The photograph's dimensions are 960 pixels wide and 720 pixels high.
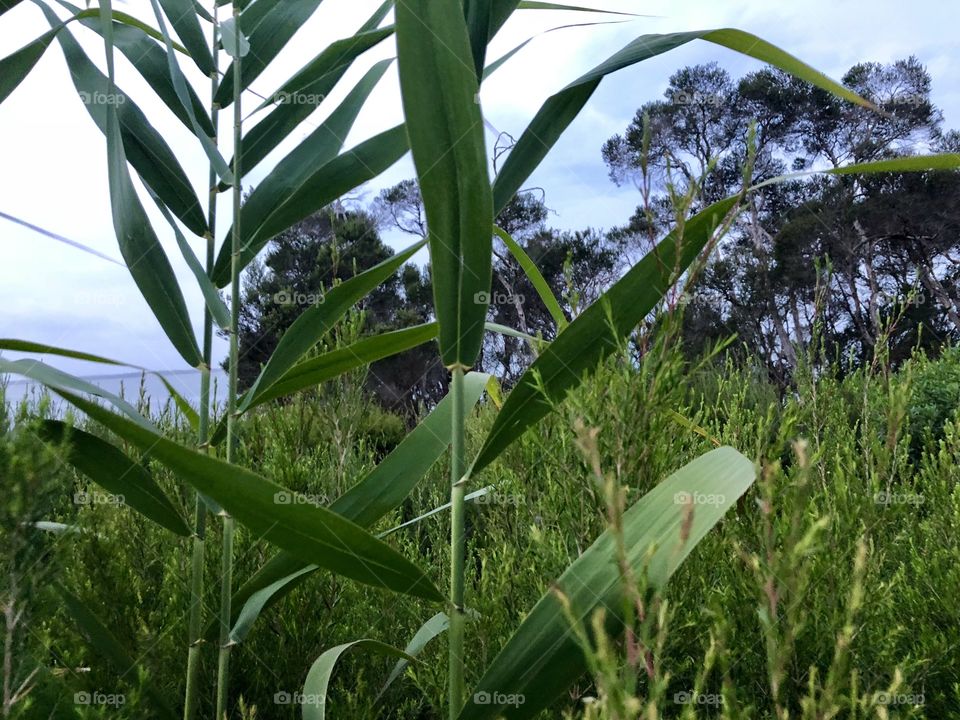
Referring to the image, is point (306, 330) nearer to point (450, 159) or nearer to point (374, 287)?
point (374, 287)

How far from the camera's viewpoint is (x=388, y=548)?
1.20 meters

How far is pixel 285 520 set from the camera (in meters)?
1.18

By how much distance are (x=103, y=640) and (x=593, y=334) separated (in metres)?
1.21

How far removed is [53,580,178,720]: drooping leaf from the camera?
5.05 feet

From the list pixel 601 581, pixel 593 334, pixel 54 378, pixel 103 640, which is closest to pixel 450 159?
pixel 593 334

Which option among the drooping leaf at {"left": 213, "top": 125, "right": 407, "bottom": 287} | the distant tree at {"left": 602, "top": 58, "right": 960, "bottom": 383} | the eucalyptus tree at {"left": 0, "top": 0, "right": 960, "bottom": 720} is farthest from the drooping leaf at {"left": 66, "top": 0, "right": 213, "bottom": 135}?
the distant tree at {"left": 602, "top": 58, "right": 960, "bottom": 383}

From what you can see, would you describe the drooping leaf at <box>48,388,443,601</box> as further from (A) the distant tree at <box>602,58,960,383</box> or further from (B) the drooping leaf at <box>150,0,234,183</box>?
(A) the distant tree at <box>602,58,960,383</box>

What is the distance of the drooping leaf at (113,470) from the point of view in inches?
56.4

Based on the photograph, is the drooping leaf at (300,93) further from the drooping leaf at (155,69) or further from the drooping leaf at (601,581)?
the drooping leaf at (601,581)

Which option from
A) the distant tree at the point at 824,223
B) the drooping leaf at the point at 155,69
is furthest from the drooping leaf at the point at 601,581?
the distant tree at the point at 824,223

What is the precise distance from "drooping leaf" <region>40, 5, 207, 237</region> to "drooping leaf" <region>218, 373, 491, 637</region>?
28.1 inches

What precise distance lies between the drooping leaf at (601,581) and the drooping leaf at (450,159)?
0.37 m

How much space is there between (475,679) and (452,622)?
0.91 metres

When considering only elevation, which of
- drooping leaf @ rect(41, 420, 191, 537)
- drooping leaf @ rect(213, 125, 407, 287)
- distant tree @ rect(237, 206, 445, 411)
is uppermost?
distant tree @ rect(237, 206, 445, 411)
